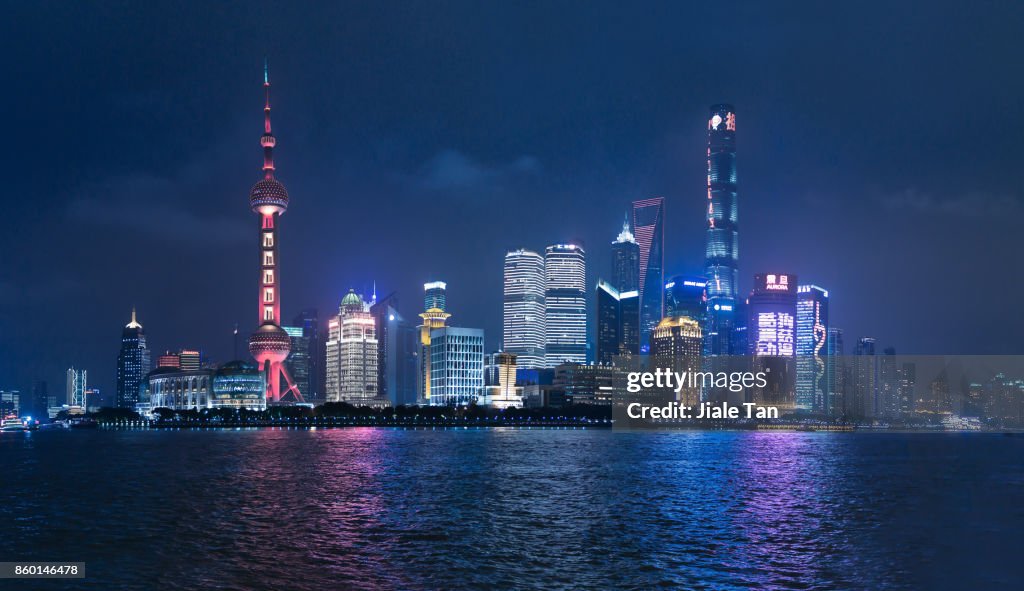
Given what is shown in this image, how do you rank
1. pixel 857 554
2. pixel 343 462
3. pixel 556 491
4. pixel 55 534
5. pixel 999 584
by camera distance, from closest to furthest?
pixel 999 584 → pixel 857 554 → pixel 55 534 → pixel 556 491 → pixel 343 462

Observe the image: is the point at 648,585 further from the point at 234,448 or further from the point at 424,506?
the point at 234,448

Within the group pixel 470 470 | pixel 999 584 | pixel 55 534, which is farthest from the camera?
Answer: pixel 470 470

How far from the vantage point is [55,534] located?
178 ft

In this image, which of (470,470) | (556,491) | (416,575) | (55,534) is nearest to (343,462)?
(470,470)

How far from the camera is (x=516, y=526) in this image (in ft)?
187

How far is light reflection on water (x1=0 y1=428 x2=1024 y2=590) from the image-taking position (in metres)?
41.7

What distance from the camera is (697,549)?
159 ft

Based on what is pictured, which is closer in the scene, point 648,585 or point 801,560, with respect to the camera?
point 648,585

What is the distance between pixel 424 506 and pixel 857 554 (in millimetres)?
32117

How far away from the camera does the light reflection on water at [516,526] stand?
137ft

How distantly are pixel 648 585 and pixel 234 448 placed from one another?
413 feet

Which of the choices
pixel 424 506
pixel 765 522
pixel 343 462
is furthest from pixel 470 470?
pixel 765 522

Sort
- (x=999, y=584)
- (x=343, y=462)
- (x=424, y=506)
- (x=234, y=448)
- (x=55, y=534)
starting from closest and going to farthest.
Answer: (x=999, y=584) → (x=55, y=534) → (x=424, y=506) → (x=343, y=462) → (x=234, y=448)

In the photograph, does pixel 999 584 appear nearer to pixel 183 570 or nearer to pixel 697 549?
pixel 697 549
